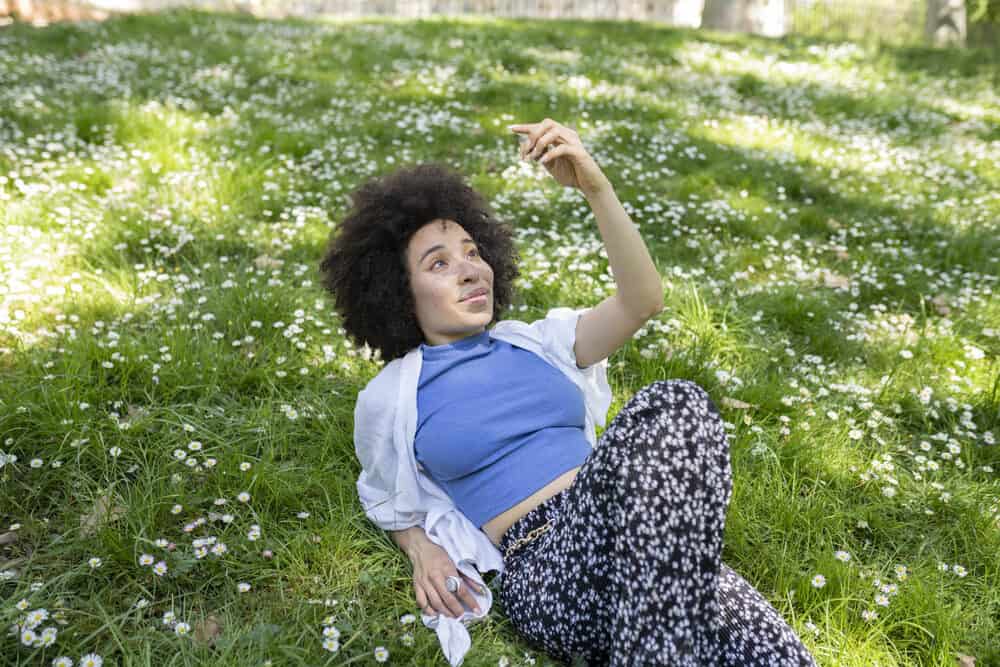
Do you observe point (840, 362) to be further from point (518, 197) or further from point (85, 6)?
point (85, 6)

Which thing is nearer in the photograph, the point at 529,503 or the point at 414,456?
the point at 529,503

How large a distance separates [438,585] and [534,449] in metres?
0.54

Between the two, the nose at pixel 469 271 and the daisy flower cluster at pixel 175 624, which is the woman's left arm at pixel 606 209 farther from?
the daisy flower cluster at pixel 175 624

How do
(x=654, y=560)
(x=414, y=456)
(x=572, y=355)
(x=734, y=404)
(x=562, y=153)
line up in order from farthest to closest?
1. (x=734, y=404)
2. (x=572, y=355)
3. (x=414, y=456)
4. (x=562, y=153)
5. (x=654, y=560)

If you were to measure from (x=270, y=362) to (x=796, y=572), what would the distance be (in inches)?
97.0

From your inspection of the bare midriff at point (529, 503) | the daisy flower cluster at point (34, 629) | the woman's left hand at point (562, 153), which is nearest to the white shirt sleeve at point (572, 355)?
the bare midriff at point (529, 503)

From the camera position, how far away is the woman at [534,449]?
204 cm

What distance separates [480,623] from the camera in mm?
2535

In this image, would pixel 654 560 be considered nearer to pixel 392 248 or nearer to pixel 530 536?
pixel 530 536

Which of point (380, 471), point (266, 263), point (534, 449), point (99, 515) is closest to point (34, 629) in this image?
point (99, 515)

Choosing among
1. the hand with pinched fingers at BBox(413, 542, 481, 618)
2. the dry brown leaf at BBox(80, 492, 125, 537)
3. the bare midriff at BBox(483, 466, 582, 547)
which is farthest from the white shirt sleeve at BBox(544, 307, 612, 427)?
the dry brown leaf at BBox(80, 492, 125, 537)

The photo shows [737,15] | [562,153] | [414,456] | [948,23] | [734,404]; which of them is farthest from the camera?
[948,23]

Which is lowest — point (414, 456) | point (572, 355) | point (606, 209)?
point (414, 456)

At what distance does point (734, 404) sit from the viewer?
3.59 meters
